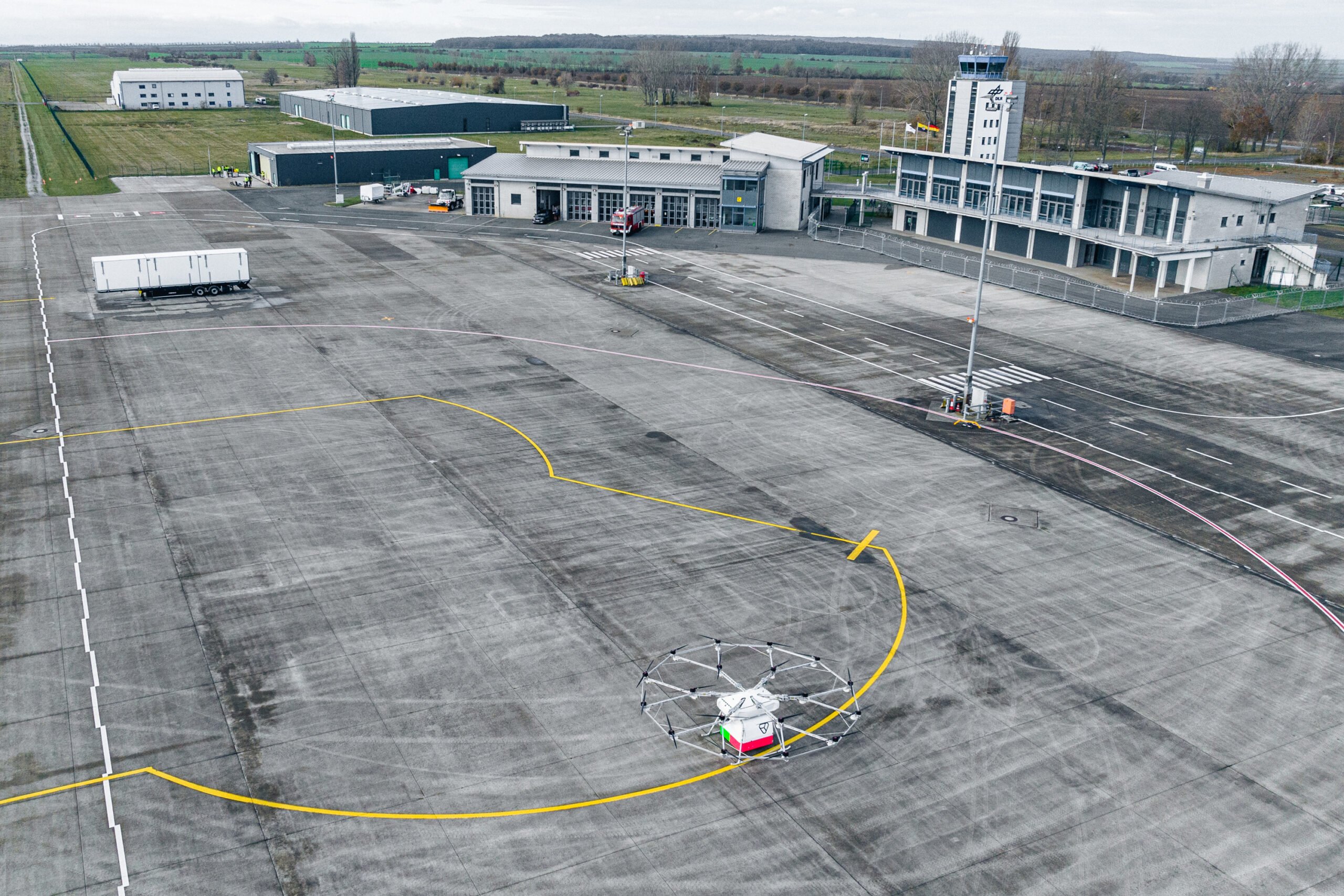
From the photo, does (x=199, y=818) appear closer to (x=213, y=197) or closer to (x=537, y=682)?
(x=537, y=682)

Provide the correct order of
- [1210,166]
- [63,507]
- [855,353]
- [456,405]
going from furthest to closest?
1. [1210,166]
2. [855,353]
3. [456,405]
4. [63,507]

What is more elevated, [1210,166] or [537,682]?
[1210,166]

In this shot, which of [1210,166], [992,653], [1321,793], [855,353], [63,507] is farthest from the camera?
[1210,166]

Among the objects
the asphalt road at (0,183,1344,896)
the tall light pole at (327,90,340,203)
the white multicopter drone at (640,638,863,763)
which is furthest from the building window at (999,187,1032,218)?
the white multicopter drone at (640,638,863,763)

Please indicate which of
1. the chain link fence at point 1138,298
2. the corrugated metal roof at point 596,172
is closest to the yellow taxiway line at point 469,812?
the chain link fence at point 1138,298

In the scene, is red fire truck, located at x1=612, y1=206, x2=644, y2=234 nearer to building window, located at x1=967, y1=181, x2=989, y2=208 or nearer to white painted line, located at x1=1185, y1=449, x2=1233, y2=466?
building window, located at x1=967, y1=181, x2=989, y2=208

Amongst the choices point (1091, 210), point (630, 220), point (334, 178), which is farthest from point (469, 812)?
point (334, 178)

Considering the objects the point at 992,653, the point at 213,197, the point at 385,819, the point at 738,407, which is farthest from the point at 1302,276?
the point at 213,197
